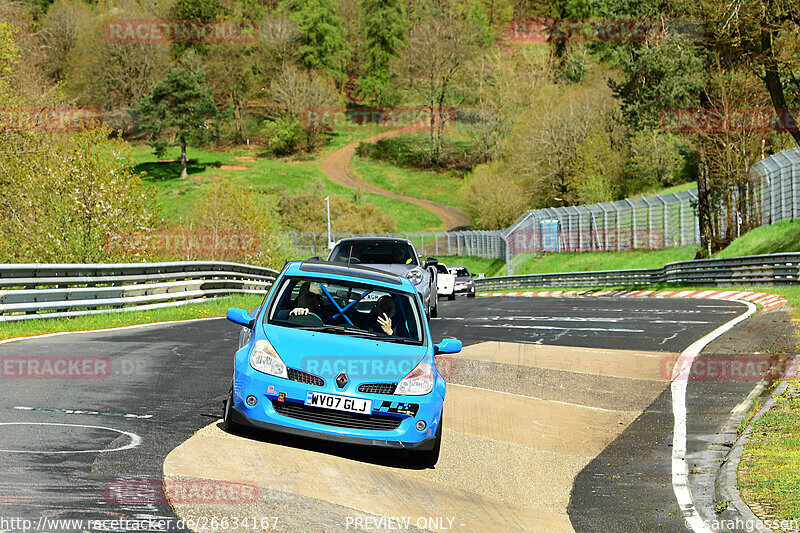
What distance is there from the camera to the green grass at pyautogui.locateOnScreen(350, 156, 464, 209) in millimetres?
108250

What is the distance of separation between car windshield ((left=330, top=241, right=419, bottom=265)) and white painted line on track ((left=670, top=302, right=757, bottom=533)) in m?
5.45

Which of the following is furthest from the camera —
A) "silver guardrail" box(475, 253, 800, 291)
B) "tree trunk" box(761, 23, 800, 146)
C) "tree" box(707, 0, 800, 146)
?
"silver guardrail" box(475, 253, 800, 291)

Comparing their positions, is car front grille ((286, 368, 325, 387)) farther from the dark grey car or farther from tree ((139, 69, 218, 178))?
tree ((139, 69, 218, 178))

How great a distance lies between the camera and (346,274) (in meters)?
8.91

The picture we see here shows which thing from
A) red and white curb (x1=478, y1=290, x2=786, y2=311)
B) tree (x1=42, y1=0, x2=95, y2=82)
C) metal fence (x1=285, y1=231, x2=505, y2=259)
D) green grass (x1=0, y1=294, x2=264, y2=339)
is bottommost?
metal fence (x1=285, y1=231, x2=505, y2=259)

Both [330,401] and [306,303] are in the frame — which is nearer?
[330,401]

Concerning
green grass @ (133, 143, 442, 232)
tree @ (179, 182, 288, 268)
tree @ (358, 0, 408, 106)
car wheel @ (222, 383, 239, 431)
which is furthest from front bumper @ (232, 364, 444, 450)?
tree @ (358, 0, 408, 106)

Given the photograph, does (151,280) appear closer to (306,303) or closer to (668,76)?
(306,303)

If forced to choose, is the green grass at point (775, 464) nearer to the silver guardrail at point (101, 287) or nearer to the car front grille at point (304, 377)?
the car front grille at point (304, 377)

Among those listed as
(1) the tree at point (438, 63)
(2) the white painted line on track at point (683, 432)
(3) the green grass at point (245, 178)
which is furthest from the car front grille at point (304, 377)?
(1) the tree at point (438, 63)

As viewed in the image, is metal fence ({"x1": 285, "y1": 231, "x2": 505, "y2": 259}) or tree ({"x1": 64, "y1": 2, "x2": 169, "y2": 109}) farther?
tree ({"x1": 64, "y1": 2, "x2": 169, "y2": 109})

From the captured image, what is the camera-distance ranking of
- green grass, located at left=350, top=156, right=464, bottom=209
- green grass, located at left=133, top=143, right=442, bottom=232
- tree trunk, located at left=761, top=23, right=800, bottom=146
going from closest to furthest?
tree trunk, located at left=761, top=23, right=800, bottom=146, green grass, located at left=133, top=143, right=442, bottom=232, green grass, located at left=350, top=156, right=464, bottom=209

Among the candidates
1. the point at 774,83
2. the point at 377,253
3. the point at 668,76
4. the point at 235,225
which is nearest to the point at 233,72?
the point at 235,225

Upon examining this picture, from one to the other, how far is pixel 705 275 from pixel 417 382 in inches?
1164
